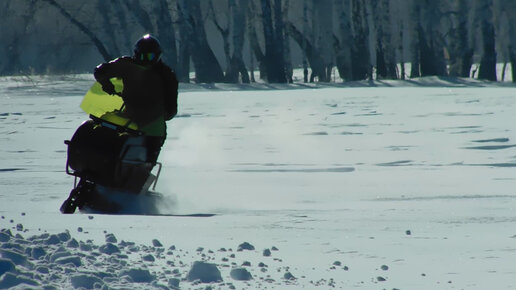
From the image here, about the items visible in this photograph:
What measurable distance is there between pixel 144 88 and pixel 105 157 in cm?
54

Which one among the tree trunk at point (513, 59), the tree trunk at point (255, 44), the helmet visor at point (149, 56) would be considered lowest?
the tree trunk at point (513, 59)

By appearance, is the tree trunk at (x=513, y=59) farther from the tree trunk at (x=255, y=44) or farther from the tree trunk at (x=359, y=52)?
the tree trunk at (x=255, y=44)

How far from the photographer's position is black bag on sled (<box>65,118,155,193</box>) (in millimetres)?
6695

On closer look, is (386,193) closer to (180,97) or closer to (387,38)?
(180,97)

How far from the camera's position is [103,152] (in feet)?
22.0

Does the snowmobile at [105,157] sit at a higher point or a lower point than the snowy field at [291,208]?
higher

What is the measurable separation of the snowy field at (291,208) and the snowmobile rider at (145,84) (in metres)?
0.83

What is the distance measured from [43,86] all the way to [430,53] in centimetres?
1167

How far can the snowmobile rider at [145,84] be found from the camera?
6664 mm

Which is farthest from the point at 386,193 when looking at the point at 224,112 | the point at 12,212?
the point at 224,112

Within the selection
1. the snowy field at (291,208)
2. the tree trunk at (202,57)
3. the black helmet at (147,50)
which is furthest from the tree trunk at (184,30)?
the black helmet at (147,50)

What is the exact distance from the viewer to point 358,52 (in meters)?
30.1

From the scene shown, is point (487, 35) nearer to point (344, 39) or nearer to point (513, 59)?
point (344, 39)

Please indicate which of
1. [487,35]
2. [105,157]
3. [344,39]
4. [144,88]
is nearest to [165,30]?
[344,39]
